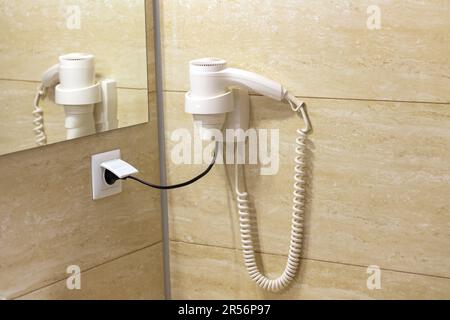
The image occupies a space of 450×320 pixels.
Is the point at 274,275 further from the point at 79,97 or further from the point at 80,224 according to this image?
the point at 79,97

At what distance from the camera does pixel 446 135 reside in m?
1.31

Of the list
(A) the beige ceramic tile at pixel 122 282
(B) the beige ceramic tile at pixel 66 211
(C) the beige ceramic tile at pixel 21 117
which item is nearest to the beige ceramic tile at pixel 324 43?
(B) the beige ceramic tile at pixel 66 211

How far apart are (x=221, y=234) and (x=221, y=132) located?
0.25 m

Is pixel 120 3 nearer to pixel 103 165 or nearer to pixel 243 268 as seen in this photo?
pixel 103 165

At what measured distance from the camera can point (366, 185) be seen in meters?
1.39

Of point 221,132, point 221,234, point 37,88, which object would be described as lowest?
point 221,234

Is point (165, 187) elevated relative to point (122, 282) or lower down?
elevated

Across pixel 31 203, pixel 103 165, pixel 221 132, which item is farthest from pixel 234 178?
pixel 31 203

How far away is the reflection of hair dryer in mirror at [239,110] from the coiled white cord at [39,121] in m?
0.29

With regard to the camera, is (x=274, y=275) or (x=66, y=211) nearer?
(x=66, y=211)

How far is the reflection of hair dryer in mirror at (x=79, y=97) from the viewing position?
4.29 feet

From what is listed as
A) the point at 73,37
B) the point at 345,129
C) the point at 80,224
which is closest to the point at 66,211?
the point at 80,224

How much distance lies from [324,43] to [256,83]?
156 millimetres

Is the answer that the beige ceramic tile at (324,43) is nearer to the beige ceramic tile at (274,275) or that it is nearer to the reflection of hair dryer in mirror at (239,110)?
the reflection of hair dryer in mirror at (239,110)
